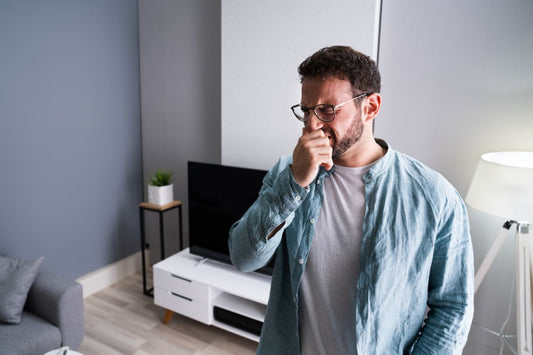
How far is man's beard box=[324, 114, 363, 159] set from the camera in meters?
0.99

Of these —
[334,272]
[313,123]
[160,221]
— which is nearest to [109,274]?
[160,221]

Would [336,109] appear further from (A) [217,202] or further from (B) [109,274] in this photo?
(B) [109,274]

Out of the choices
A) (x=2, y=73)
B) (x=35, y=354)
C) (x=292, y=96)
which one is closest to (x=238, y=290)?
(x=35, y=354)

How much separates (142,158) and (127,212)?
21.6 inches

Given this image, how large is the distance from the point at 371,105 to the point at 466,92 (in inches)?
51.3

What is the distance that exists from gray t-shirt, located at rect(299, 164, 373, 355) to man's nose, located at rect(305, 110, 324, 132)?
0.62 ft


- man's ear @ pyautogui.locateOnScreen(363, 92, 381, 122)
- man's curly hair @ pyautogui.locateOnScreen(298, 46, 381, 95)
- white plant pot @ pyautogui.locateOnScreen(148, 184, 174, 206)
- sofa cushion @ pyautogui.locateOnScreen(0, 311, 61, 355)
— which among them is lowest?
sofa cushion @ pyautogui.locateOnScreen(0, 311, 61, 355)

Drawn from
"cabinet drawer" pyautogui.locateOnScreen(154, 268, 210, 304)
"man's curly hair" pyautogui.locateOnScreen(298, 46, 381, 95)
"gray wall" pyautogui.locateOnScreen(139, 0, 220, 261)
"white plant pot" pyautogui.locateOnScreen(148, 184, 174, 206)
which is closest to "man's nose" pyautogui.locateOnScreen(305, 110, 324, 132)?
"man's curly hair" pyautogui.locateOnScreen(298, 46, 381, 95)

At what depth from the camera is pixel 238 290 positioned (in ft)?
7.95

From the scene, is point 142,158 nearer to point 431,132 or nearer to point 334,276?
point 431,132

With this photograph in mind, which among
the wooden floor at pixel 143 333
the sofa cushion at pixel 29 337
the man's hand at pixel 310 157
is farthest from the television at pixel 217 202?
the man's hand at pixel 310 157

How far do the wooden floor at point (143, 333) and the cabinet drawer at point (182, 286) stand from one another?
0.30 metres

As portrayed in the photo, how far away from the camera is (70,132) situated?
2896 mm

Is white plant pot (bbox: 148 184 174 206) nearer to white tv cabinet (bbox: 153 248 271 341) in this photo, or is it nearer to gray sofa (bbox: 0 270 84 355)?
white tv cabinet (bbox: 153 248 271 341)
